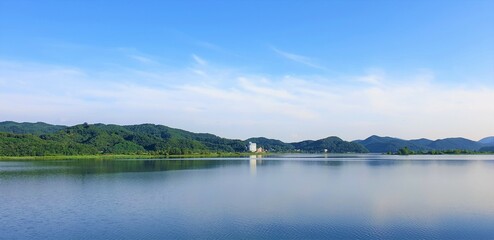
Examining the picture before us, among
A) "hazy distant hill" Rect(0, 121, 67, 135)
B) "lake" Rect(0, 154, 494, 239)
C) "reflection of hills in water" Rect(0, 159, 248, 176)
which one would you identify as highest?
"hazy distant hill" Rect(0, 121, 67, 135)

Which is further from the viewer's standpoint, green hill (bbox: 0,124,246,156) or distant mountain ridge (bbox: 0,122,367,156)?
distant mountain ridge (bbox: 0,122,367,156)

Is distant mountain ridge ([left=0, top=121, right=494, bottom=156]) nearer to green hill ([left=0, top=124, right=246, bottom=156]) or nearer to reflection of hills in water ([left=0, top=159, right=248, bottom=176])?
green hill ([left=0, top=124, right=246, bottom=156])

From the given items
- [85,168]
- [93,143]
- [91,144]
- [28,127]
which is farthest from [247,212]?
[28,127]

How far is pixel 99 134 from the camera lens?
143 metres

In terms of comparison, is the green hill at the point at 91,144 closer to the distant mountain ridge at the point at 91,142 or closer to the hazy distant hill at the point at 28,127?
the distant mountain ridge at the point at 91,142

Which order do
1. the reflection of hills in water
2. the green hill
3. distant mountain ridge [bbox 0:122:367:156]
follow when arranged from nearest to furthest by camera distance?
the reflection of hills in water, the green hill, distant mountain ridge [bbox 0:122:367:156]

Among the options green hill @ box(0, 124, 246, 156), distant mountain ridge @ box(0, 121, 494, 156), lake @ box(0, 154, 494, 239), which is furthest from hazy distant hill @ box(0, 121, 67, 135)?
lake @ box(0, 154, 494, 239)

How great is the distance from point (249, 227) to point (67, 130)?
5749 inches

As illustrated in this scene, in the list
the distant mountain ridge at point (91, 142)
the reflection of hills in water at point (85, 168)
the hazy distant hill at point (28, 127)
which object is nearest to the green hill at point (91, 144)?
the distant mountain ridge at point (91, 142)

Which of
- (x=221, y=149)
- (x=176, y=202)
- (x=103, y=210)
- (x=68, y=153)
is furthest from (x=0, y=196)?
(x=221, y=149)

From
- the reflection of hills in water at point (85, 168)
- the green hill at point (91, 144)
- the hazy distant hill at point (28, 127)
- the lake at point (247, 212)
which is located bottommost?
the lake at point (247, 212)

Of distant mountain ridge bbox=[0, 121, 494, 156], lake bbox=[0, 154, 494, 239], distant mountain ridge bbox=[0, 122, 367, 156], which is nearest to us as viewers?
lake bbox=[0, 154, 494, 239]

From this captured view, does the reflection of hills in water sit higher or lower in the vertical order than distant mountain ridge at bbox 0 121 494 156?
lower

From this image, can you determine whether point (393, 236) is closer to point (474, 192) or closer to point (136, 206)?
point (136, 206)
